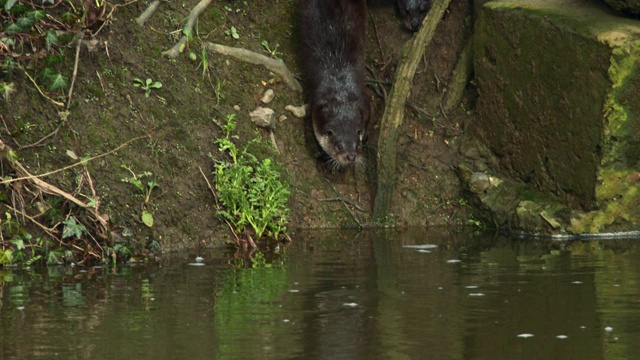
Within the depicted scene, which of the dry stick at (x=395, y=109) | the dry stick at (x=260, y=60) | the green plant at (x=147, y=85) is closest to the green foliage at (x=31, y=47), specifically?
the green plant at (x=147, y=85)

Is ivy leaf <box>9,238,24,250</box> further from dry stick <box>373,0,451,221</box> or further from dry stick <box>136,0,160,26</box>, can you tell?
dry stick <box>373,0,451,221</box>

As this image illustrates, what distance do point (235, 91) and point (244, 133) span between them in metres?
0.45

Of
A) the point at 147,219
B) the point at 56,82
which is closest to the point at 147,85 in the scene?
the point at 56,82

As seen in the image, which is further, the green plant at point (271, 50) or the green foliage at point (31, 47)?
the green plant at point (271, 50)

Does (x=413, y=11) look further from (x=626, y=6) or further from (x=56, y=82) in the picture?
(x=56, y=82)

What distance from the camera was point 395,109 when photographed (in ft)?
33.7

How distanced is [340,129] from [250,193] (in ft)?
4.08

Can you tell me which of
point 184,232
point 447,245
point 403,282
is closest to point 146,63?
point 184,232

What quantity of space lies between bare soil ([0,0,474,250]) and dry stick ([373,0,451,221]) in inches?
5.4

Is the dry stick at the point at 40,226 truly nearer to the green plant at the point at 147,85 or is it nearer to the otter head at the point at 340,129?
the green plant at the point at 147,85

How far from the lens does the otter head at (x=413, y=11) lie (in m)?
10.9

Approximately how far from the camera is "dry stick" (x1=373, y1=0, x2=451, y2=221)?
1014 centimetres

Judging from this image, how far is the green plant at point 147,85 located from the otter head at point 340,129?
1349mm

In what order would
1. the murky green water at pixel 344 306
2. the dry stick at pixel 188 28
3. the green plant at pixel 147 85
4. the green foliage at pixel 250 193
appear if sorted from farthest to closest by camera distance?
1. the dry stick at pixel 188 28
2. the green plant at pixel 147 85
3. the green foliage at pixel 250 193
4. the murky green water at pixel 344 306
